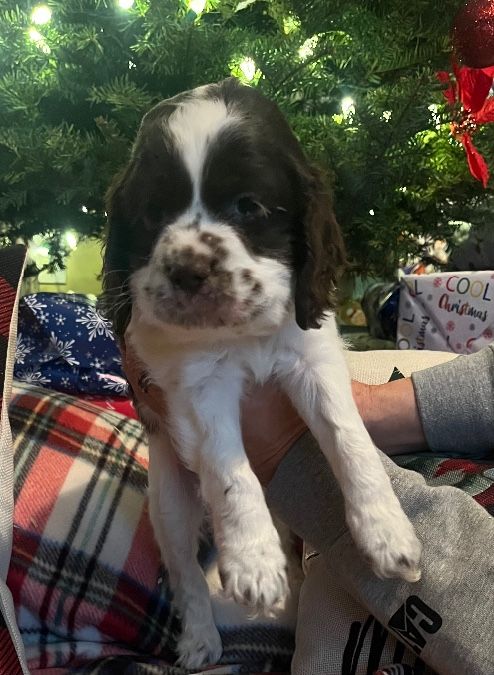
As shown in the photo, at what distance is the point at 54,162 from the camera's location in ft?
6.03

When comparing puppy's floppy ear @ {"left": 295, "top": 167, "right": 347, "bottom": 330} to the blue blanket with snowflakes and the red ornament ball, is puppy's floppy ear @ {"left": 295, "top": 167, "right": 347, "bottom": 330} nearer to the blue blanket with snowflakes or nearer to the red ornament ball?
the red ornament ball

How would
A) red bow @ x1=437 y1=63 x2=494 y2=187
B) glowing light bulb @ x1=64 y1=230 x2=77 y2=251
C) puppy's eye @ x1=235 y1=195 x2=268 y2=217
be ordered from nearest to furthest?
1. puppy's eye @ x1=235 y1=195 x2=268 y2=217
2. red bow @ x1=437 y1=63 x2=494 y2=187
3. glowing light bulb @ x1=64 y1=230 x2=77 y2=251

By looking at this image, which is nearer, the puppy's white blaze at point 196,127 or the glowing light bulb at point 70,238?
the puppy's white blaze at point 196,127

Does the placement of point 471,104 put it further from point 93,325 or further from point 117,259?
point 93,325

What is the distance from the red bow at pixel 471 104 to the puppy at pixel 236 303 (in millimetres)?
778

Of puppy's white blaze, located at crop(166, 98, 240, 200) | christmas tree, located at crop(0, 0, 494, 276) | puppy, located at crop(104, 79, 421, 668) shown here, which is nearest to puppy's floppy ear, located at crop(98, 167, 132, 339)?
puppy, located at crop(104, 79, 421, 668)

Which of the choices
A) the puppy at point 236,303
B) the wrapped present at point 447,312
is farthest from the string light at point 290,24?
the wrapped present at point 447,312

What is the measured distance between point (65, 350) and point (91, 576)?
1.01 metres

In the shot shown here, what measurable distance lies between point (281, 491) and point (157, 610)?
0.46 metres

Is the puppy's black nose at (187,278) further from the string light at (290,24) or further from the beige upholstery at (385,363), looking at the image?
the string light at (290,24)

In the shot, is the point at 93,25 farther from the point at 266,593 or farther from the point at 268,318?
the point at 266,593

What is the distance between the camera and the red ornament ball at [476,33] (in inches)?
57.9

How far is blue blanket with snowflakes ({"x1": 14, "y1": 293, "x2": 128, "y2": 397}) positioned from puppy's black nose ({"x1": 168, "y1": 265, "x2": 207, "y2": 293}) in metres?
1.30

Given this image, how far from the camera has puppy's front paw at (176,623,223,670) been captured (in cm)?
134
